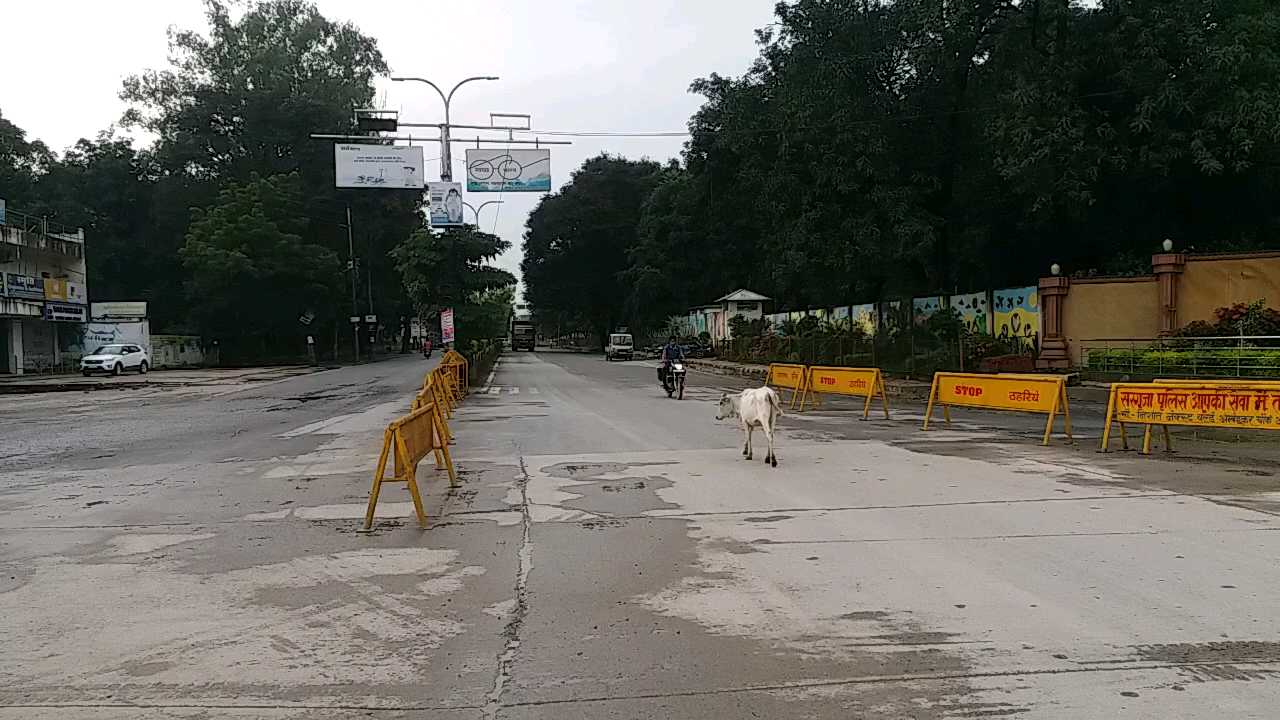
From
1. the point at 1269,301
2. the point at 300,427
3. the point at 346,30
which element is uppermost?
the point at 346,30

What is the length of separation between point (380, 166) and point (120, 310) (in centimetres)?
3279

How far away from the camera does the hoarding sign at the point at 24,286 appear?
143 ft

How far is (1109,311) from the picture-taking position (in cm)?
2633

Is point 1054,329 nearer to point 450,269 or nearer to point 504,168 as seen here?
point 504,168

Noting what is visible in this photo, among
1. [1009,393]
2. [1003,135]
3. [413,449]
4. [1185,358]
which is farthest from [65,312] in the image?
[1185,358]

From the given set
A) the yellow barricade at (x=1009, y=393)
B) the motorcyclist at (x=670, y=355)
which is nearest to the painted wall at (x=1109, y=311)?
the motorcyclist at (x=670, y=355)

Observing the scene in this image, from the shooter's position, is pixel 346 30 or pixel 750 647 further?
pixel 346 30

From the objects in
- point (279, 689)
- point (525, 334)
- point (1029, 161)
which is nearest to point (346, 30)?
point (525, 334)

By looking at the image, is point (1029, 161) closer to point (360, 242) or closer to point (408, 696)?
point (408, 696)

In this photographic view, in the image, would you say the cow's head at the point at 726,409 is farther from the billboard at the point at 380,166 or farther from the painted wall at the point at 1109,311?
the billboard at the point at 380,166

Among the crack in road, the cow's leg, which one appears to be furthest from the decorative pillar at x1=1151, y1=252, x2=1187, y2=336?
the crack in road

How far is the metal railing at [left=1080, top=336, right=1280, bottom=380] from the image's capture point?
20.8 m

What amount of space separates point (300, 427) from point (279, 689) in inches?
565

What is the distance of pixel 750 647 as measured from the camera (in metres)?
Result: 5.21
